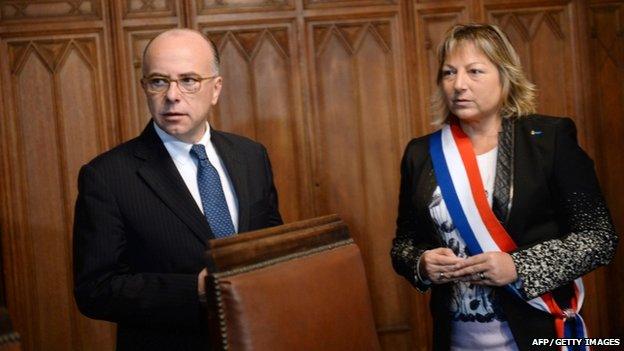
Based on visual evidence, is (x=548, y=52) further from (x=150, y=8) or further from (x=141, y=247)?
(x=141, y=247)

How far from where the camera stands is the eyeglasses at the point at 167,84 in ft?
6.35

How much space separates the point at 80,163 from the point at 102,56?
0.52m

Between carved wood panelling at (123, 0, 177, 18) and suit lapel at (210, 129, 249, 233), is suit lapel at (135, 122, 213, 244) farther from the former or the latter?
carved wood panelling at (123, 0, 177, 18)

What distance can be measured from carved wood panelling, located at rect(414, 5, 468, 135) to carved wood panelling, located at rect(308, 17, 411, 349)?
10 centimetres

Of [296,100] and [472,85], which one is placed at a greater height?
[296,100]

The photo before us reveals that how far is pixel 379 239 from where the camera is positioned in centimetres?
343

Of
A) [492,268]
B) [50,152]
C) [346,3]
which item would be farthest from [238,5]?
[492,268]

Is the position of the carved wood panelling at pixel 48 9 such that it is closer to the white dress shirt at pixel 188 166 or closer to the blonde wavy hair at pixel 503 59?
the white dress shirt at pixel 188 166

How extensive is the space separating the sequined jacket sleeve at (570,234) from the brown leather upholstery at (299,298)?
1.83 feet

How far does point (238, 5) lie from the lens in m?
3.33

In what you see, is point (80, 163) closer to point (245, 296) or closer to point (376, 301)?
point (376, 301)

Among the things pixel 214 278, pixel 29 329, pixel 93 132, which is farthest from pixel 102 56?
pixel 214 278

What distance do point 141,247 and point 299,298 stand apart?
600 millimetres

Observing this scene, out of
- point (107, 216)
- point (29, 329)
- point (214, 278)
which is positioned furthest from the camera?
point (29, 329)
